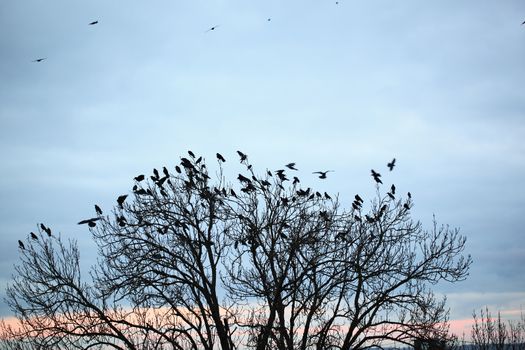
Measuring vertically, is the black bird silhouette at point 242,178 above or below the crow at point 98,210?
above

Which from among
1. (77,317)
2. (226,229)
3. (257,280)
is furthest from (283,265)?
(77,317)

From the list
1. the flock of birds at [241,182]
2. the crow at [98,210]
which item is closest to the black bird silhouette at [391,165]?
the flock of birds at [241,182]

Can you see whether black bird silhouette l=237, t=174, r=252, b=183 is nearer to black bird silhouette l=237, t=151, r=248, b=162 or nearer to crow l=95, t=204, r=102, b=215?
black bird silhouette l=237, t=151, r=248, b=162

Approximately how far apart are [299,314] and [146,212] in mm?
6680

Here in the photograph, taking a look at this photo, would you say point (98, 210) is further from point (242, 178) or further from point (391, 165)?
point (391, 165)

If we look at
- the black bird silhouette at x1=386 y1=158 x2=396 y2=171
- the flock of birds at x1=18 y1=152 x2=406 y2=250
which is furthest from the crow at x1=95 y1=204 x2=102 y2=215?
the black bird silhouette at x1=386 y1=158 x2=396 y2=171

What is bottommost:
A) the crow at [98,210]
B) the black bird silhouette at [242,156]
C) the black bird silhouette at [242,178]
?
the crow at [98,210]

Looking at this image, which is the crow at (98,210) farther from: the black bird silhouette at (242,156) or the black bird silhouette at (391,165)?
the black bird silhouette at (391,165)

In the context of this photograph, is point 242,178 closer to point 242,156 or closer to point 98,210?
point 242,156

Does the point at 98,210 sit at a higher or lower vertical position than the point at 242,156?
lower

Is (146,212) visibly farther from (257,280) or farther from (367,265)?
(367,265)

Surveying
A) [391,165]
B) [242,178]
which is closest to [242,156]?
[242,178]

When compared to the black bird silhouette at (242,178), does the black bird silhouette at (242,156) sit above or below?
above

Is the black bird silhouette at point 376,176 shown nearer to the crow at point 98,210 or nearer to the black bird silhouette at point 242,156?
the black bird silhouette at point 242,156
